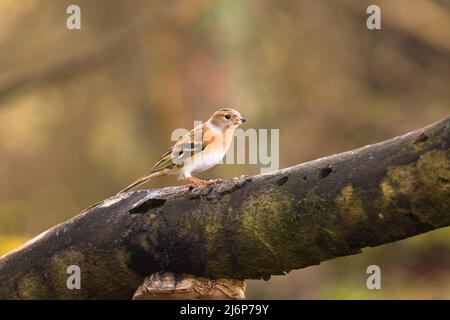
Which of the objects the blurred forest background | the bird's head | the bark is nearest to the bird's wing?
the bird's head

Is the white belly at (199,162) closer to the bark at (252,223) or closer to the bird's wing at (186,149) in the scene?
the bird's wing at (186,149)

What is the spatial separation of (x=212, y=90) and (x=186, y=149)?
5686 millimetres

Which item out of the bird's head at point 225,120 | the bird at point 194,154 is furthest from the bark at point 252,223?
the bird's head at point 225,120

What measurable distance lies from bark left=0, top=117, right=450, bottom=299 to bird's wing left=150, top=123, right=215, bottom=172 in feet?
3.19

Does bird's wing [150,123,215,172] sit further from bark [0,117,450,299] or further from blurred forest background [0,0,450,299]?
blurred forest background [0,0,450,299]

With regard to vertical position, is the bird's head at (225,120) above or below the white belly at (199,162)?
above

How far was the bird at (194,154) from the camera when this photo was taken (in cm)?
545

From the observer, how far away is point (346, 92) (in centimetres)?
1512

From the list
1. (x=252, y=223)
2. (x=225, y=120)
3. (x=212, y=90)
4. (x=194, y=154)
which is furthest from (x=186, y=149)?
(x=212, y=90)

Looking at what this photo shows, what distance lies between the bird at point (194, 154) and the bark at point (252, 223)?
97 cm

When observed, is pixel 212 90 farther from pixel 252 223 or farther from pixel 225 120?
pixel 252 223

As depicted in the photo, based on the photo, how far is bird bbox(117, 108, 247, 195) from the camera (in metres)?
5.45
